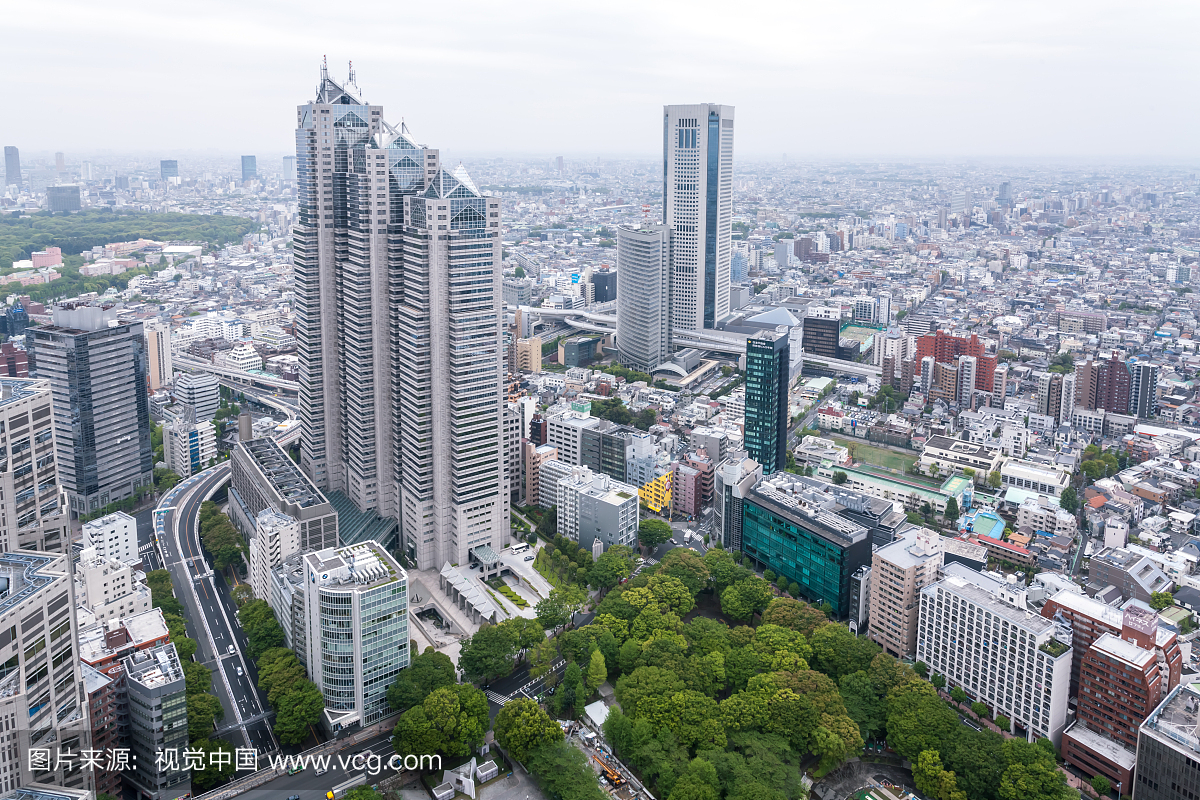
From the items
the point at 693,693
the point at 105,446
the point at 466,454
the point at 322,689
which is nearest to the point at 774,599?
the point at 693,693

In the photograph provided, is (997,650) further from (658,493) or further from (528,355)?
(528,355)

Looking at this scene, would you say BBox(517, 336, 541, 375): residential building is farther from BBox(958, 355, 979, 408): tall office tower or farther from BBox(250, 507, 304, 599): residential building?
BBox(250, 507, 304, 599): residential building

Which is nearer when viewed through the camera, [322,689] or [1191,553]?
[322,689]

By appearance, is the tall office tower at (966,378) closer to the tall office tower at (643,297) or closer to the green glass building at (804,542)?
the tall office tower at (643,297)

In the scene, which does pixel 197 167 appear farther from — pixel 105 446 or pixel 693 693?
pixel 693 693

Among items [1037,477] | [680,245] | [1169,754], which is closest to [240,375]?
[680,245]

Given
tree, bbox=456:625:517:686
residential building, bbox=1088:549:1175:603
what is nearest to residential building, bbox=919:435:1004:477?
residential building, bbox=1088:549:1175:603

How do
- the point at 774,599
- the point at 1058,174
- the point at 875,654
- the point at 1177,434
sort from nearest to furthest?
the point at 875,654, the point at 774,599, the point at 1177,434, the point at 1058,174
